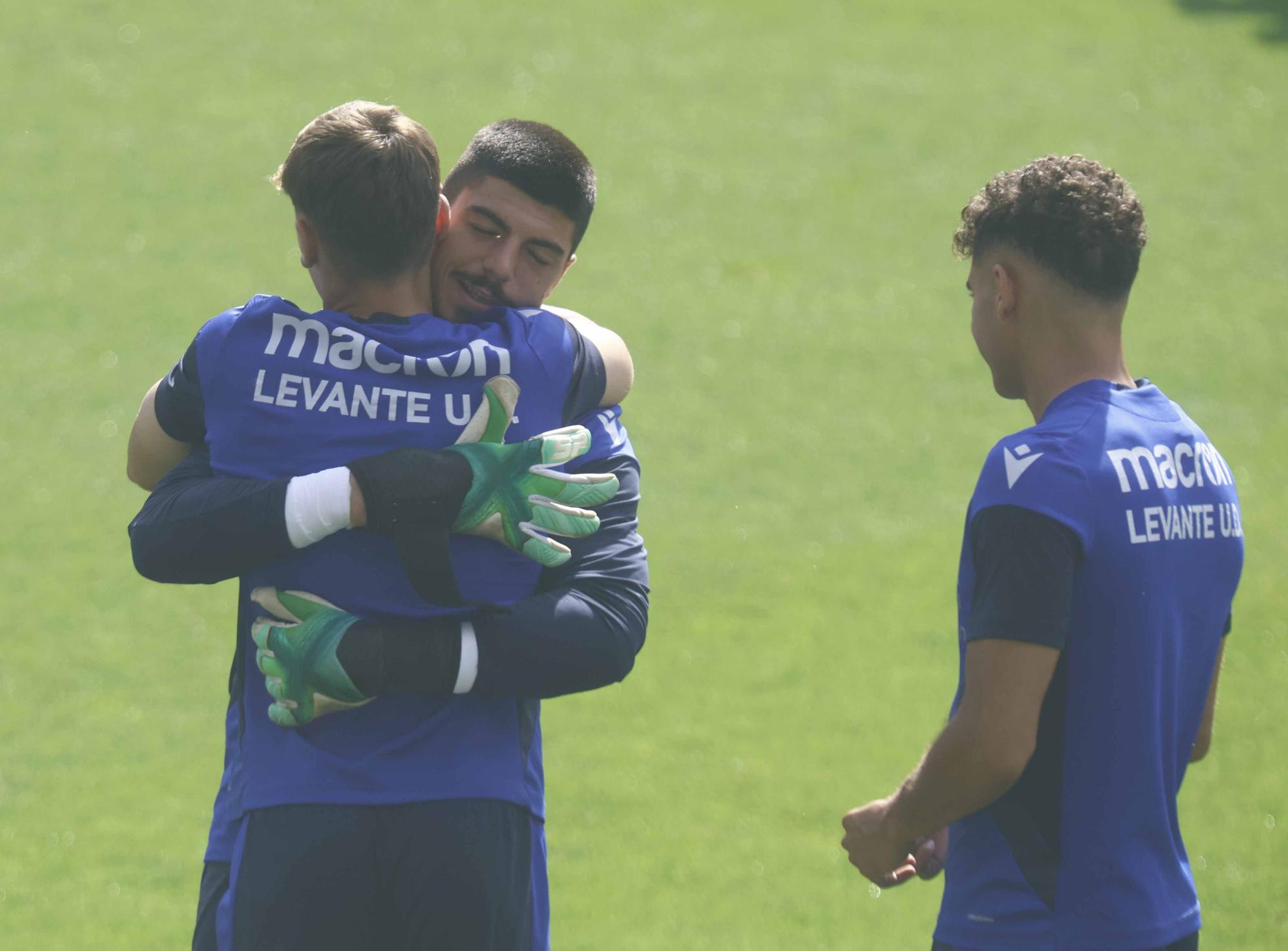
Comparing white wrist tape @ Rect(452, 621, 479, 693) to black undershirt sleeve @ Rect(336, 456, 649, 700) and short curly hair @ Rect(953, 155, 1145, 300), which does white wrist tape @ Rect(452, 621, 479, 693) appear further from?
short curly hair @ Rect(953, 155, 1145, 300)

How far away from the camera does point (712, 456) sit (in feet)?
29.2

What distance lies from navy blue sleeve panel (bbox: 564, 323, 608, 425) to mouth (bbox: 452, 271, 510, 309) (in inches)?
10.7

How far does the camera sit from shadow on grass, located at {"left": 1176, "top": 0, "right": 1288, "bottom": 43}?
53.2ft

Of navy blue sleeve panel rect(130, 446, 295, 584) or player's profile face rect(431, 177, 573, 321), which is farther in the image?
player's profile face rect(431, 177, 573, 321)

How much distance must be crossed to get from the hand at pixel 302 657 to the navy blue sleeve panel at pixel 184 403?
13.3 inches

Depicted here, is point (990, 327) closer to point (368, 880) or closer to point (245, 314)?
point (245, 314)

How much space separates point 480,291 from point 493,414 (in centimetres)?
53

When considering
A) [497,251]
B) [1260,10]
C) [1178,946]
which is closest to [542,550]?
[497,251]

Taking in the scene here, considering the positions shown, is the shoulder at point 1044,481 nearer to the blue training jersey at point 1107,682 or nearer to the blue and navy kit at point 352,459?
the blue training jersey at point 1107,682

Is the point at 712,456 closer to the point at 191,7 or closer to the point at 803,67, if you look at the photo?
the point at 803,67

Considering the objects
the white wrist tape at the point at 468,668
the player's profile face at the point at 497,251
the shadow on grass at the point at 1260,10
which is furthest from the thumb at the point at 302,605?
the shadow on grass at the point at 1260,10

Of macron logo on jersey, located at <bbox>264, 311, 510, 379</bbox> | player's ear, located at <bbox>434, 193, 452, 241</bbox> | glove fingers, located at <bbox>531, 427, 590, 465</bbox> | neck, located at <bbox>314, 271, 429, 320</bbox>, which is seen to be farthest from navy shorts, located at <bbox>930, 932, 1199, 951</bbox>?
player's ear, located at <bbox>434, 193, 452, 241</bbox>

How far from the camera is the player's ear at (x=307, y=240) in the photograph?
260cm

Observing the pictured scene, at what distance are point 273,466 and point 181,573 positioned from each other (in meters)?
0.23
